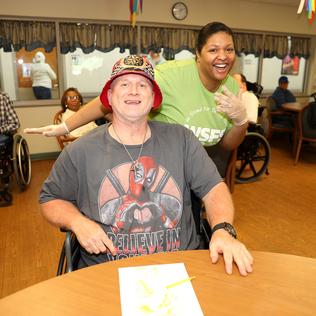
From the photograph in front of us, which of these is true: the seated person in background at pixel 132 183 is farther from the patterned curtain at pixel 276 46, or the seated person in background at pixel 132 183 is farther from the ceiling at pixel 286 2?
the patterned curtain at pixel 276 46

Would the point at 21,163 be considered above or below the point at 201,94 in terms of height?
below

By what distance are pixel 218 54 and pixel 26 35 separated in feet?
12.2

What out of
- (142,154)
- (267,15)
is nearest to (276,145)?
(267,15)

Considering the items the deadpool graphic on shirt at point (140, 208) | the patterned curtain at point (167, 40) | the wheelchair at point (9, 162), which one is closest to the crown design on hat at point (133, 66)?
the deadpool graphic on shirt at point (140, 208)

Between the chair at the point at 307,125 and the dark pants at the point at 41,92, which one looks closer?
the chair at the point at 307,125

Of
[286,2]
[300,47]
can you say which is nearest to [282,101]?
[300,47]

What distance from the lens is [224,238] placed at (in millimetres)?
1020

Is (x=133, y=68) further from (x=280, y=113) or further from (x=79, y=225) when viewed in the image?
(x=280, y=113)

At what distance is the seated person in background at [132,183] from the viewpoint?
118 centimetres

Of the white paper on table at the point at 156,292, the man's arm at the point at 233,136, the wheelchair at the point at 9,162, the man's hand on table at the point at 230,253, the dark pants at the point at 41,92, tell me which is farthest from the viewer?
the dark pants at the point at 41,92

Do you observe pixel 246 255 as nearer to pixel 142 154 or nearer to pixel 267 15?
pixel 142 154

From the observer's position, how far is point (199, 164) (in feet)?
4.20

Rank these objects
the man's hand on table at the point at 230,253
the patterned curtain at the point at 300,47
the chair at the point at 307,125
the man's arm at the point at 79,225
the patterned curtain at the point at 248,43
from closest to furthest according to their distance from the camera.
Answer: the man's hand on table at the point at 230,253
the man's arm at the point at 79,225
the chair at the point at 307,125
the patterned curtain at the point at 248,43
the patterned curtain at the point at 300,47

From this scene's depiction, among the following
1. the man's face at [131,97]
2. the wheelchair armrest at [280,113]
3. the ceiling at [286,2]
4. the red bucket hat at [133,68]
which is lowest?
the wheelchair armrest at [280,113]
